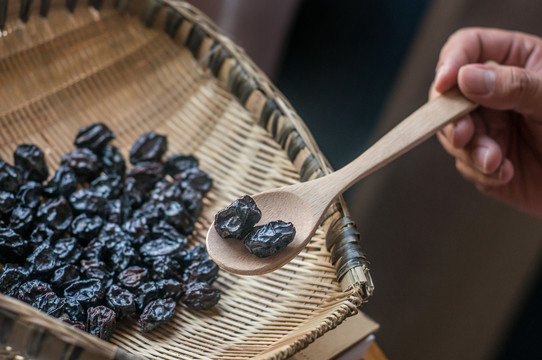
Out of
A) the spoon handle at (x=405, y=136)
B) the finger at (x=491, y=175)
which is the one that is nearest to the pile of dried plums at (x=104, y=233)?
the spoon handle at (x=405, y=136)

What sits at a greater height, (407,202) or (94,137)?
(94,137)

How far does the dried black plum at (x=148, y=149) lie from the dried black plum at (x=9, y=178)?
244mm

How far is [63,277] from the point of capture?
0.92 m

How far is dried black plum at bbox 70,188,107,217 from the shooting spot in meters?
1.06

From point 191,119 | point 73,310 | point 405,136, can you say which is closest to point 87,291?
point 73,310

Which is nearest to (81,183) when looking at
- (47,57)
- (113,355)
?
(47,57)

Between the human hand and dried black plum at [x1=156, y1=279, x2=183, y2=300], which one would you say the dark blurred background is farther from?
dried black plum at [x1=156, y1=279, x2=183, y2=300]

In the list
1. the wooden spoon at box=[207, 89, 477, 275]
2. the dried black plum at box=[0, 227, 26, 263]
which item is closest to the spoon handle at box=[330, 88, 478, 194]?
the wooden spoon at box=[207, 89, 477, 275]

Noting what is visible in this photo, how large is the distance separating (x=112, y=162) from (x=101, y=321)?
433mm

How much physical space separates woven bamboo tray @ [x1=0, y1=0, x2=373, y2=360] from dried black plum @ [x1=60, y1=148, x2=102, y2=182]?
6cm

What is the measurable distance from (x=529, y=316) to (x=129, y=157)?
1.70 metres

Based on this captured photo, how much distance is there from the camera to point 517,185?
4.71 feet

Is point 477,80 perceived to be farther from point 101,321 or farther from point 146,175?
point 101,321

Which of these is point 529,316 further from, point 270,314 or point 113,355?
point 113,355
